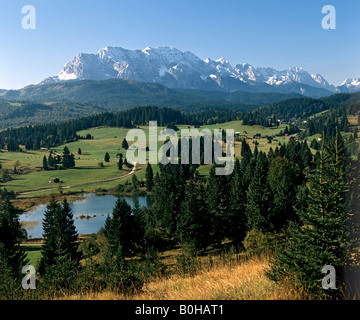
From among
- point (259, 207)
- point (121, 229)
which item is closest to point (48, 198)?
point (121, 229)

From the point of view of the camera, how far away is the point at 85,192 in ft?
370

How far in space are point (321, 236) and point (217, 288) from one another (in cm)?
537

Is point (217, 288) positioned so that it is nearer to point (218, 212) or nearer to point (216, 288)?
point (216, 288)

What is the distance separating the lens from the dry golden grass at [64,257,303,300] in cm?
854

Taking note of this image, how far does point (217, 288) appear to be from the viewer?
915 centimetres

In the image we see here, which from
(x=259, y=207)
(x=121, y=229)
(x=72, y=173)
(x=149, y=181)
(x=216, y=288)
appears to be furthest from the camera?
(x=72, y=173)

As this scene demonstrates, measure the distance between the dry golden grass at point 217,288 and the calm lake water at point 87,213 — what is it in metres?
66.8

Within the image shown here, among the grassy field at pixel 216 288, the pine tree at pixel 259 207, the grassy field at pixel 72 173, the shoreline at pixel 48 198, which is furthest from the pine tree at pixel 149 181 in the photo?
the grassy field at pixel 216 288

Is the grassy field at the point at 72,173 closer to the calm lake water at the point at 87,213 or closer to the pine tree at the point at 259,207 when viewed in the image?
the calm lake water at the point at 87,213

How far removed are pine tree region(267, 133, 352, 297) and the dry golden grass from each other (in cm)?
85

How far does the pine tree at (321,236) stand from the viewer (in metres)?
10.4

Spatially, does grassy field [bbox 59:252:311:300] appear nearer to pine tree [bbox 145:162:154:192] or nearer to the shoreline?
the shoreline

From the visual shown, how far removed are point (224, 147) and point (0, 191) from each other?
10478 cm
